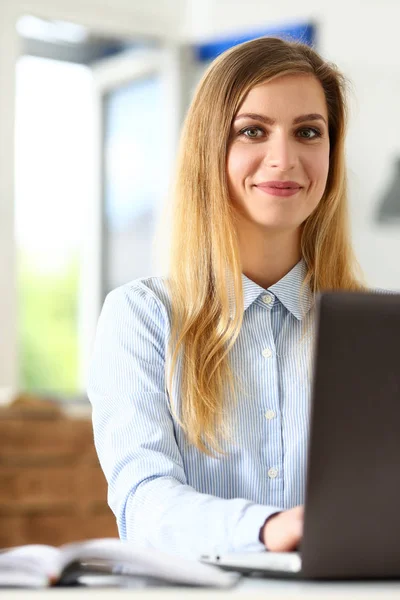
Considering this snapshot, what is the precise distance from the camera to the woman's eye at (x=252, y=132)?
170cm

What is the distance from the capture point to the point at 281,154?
65.2 inches

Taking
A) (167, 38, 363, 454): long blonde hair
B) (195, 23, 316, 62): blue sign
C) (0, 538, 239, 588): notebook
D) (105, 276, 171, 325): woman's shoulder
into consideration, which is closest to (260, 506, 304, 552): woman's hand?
(0, 538, 239, 588): notebook

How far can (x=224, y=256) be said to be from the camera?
5.59ft

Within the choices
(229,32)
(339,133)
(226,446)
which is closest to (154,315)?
(226,446)

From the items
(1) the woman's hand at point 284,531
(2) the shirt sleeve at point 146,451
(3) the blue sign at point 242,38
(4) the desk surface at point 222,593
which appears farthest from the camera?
(3) the blue sign at point 242,38

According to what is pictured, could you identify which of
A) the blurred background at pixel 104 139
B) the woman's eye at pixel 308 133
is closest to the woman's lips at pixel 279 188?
the woman's eye at pixel 308 133

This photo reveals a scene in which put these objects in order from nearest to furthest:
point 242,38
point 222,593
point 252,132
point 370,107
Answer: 1. point 222,593
2. point 252,132
3. point 370,107
4. point 242,38

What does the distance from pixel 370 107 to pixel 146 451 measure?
3.20 m

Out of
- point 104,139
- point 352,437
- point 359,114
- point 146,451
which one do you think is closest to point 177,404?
point 146,451

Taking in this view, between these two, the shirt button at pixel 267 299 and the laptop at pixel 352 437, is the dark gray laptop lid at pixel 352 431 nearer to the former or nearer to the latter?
the laptop at pixel 352 437

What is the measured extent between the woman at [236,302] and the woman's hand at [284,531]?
30 cm

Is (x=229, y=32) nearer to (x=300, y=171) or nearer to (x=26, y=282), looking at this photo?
(x=26, y=282)

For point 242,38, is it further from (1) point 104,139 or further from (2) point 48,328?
(2) point 48,328

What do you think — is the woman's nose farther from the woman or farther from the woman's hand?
the woman's hand
